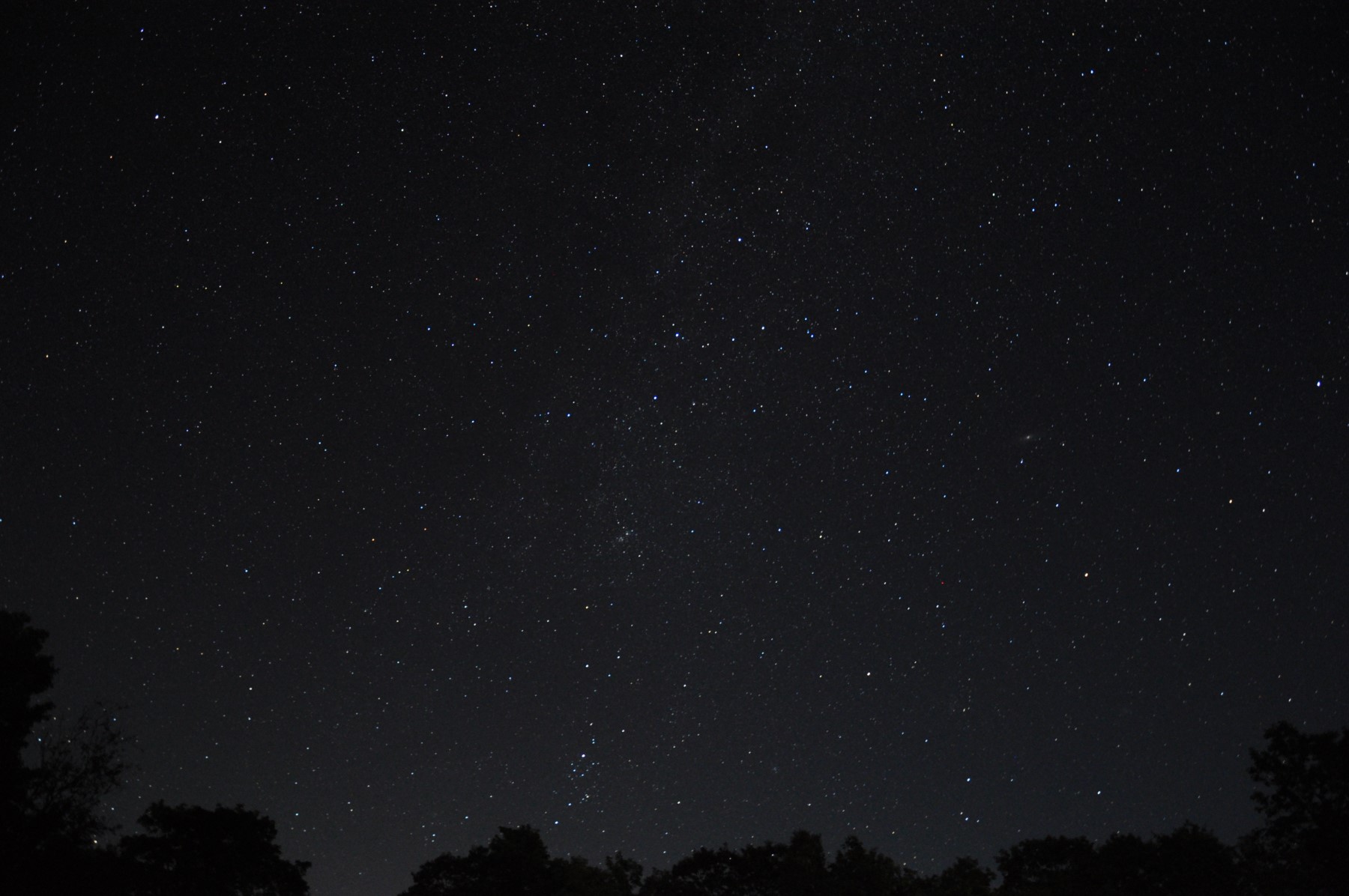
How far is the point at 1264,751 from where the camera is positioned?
26.6m

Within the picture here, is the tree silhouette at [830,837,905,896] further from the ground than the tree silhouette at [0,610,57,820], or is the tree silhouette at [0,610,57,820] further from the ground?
the tree silhouette at [0,610,57,820]

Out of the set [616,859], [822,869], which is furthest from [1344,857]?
[616,859]

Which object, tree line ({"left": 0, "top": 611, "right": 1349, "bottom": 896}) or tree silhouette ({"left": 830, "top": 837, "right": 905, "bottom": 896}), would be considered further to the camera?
tree silhouette ({"left": 830, "top": 837, "right": 905, "bottom": 896})

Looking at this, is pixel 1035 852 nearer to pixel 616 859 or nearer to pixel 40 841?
pixel 616 859

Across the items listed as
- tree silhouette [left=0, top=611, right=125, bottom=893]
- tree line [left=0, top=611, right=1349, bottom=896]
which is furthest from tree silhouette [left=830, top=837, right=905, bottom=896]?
tree silhouette [left=0, top=611, right=125, bottom=893]

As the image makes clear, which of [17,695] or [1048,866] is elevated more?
[17,695]

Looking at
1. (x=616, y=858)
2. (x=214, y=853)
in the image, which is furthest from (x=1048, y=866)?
(x=214, y=853)

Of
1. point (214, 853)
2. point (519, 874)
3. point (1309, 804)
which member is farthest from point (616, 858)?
point (1309, 804)

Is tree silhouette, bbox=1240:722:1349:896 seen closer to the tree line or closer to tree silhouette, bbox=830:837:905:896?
the tree line

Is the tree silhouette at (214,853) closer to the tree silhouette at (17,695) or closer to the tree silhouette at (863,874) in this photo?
the tree silhouette at (17,695)

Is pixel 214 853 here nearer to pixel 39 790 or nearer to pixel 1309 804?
pixel 39 790

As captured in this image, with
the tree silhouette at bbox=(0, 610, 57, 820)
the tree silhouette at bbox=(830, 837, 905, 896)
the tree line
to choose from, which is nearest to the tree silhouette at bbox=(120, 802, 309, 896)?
the tree line

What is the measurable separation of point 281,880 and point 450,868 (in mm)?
9940

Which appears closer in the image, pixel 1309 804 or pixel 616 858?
pixel 1309 804
